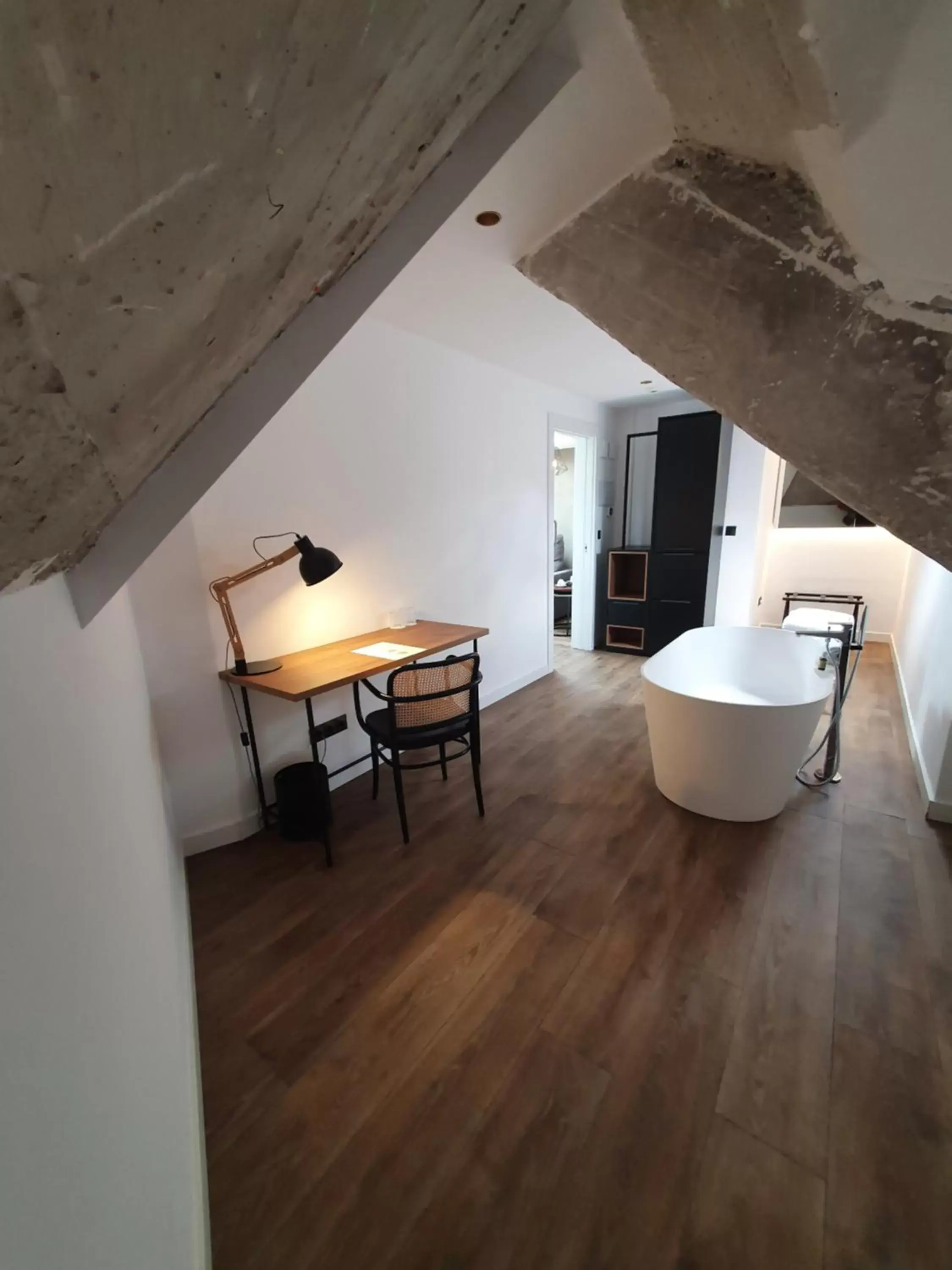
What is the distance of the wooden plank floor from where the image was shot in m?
1.06

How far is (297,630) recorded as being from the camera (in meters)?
2.47

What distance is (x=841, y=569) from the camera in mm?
5184

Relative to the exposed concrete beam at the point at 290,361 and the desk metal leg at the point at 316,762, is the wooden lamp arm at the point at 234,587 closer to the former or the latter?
the desk metal leg at the point at 316,762

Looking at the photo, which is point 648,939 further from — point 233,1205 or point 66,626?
point 66,626

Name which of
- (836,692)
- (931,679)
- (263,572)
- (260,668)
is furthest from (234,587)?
(931,679)

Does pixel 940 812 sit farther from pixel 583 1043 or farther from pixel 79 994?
pixel 79 994

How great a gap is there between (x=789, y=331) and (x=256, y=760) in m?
2.40

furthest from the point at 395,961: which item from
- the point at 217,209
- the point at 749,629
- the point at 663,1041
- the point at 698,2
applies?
the point at 749,629

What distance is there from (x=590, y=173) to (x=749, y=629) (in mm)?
2684

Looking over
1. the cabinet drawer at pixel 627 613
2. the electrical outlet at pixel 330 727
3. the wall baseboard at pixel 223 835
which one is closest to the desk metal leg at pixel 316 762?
the electrical outlet at pixel 330 727

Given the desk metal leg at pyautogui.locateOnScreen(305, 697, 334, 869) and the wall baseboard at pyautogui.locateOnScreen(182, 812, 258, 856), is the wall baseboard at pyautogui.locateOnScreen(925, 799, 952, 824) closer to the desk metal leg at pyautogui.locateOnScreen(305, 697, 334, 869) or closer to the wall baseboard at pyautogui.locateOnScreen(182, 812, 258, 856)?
the desk metal leg at pyautogui.locateOnScreen(305, 697, 334, 869)

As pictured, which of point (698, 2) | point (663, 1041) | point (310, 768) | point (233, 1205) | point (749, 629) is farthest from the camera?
point (749, 629)

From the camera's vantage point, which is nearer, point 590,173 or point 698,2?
point 698,2

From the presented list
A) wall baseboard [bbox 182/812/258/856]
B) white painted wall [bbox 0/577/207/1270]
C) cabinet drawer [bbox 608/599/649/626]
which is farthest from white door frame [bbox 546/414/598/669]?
white painted wall [bbox 0/577/207/1270]
